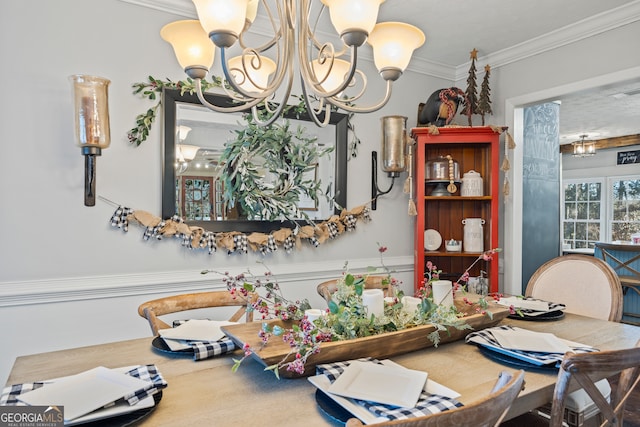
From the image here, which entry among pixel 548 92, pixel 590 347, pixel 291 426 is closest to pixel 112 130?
pixel 291 426

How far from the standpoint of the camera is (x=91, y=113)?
1.96 meters

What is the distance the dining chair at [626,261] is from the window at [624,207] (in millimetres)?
3130

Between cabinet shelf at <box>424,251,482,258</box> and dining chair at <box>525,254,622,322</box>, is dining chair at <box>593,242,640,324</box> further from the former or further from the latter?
dining chair at <box>525,254,622,322</box>

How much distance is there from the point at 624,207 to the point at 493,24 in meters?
6.36

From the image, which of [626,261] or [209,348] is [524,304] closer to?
[209,348]

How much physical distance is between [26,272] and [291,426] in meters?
1.76

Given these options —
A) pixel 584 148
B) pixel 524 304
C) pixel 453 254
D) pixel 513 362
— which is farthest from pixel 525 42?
pixel 584 148

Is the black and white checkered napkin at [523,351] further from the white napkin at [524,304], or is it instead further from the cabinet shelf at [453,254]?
the cabinet shelf at [453,254]

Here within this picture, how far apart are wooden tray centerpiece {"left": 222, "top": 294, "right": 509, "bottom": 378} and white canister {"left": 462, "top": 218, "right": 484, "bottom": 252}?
1661mm

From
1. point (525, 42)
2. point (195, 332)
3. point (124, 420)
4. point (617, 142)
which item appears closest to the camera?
point (124, 420)

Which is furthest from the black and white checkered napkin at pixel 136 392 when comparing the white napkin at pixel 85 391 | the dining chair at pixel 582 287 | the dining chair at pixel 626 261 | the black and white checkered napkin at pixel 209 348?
the dining chair at pixel 626 261

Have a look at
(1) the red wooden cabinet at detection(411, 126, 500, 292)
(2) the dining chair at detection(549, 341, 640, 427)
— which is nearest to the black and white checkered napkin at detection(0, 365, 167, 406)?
(2) the dining chair at detection(549, 341, 640, 427)

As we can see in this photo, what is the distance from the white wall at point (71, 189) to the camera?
1978mm

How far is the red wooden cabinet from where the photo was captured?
9.87 feet
